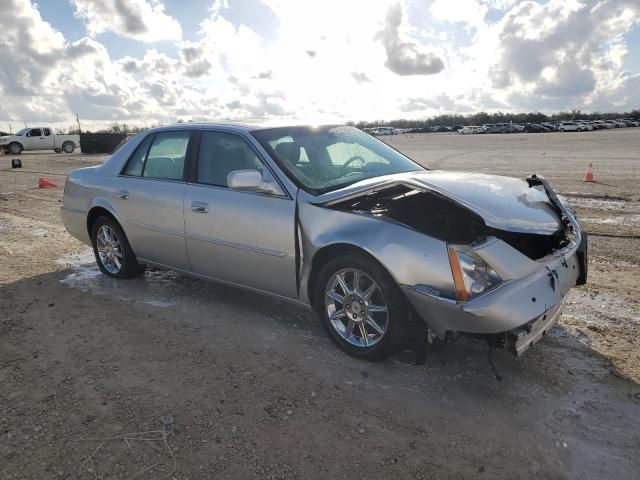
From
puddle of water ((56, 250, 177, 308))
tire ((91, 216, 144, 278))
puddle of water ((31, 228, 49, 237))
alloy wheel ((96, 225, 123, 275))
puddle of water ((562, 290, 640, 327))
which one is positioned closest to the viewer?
puddle of water ((562, 290, 640, 327))

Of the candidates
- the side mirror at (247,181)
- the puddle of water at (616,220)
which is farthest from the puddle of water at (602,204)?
the side mirror at (247,181)

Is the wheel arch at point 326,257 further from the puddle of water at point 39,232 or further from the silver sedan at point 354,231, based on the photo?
the puddle of water at point 39,232

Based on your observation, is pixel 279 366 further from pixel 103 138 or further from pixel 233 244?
pixel 103 138

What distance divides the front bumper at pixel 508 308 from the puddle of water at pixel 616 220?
16.2 ft

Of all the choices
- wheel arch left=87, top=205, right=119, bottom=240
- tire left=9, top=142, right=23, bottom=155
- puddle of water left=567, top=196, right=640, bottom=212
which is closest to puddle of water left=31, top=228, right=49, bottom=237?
wheel arch left=87, top=205, right=119, bottom=240

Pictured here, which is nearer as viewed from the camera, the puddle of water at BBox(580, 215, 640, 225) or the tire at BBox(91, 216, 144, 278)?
the tire at BBox(91, 216, 144, 278)

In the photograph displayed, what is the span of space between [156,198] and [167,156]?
418 mm

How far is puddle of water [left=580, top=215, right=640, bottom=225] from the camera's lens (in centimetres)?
735

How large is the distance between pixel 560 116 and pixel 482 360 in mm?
126982

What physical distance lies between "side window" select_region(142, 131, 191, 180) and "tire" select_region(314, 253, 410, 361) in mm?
1887

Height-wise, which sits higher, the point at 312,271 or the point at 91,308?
the point at 312,271

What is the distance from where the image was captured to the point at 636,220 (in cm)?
748

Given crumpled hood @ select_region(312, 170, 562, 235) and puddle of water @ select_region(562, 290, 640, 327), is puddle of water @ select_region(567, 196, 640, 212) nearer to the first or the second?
puddle of water @ select_region(562, 290, 640, 327)

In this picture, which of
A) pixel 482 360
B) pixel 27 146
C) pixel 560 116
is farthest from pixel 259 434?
pixel 560 116
